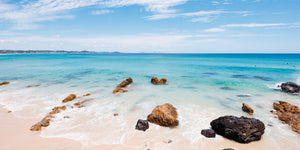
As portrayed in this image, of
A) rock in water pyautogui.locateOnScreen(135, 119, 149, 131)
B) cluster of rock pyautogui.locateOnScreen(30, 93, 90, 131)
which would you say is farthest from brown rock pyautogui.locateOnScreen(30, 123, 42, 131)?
rock in water pyautogui.locateOnScreen(135, 119, 149, 131)

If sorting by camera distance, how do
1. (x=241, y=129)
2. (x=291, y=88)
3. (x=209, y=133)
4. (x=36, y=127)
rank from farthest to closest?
(x=291, y=88) < (x=36, y=127) < (x=209, y=133) < (x=241, y=129)

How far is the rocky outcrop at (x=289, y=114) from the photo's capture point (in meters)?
8.89

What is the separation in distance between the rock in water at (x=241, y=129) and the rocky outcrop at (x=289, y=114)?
3.03 metres

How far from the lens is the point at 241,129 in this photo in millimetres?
7246

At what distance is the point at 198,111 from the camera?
1119 cm

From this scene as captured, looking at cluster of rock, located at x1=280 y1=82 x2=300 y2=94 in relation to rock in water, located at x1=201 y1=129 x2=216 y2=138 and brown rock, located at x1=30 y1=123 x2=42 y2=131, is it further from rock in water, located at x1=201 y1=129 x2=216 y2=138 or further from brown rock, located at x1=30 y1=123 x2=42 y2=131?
brown rock, located at x1=30 y1=123 x2=42 y2=131

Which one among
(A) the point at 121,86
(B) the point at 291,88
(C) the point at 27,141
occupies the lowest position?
(C) the point at 27,141

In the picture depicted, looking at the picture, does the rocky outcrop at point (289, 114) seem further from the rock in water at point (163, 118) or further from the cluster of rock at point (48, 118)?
the cluster of rock at point (48, 118)

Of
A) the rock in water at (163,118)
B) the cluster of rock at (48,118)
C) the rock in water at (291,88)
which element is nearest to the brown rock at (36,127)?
the cluster of rock at (48,118)

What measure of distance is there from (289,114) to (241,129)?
5.80 metres

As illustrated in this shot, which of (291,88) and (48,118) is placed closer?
(48,118)

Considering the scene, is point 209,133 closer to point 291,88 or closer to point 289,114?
point 289,114

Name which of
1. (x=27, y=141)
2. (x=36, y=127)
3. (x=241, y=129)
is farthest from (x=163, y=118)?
(x=36, y=127)

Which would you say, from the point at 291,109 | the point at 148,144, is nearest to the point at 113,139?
the point at 148,144
